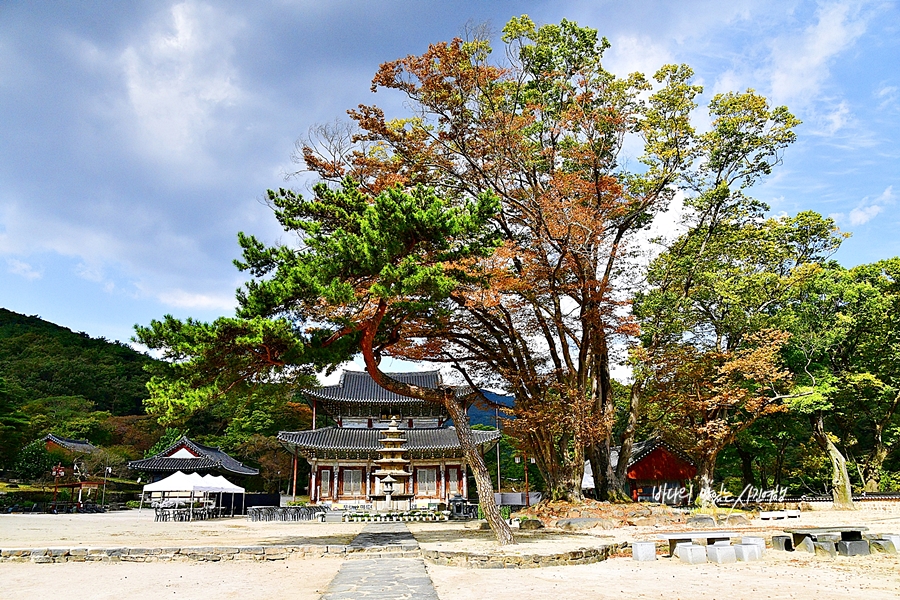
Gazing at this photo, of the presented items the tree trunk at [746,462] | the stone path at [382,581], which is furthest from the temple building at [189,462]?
the stone path at [382,581]

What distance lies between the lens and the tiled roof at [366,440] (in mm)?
26469

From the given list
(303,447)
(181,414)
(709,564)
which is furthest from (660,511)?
(303,447)

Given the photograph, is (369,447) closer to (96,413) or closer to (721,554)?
(721,554)

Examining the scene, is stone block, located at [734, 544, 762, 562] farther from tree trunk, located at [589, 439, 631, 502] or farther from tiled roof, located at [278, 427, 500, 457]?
tiled roof, located at [278, 427, 500, 457]

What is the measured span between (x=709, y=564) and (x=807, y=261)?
17.4 meters

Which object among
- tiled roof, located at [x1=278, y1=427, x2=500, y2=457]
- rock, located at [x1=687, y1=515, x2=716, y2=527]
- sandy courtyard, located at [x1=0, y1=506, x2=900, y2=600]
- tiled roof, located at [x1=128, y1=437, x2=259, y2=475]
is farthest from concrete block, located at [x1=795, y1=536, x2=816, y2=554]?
tiled roof, located at [x1=128, y1=437, x2=259, y2=475]

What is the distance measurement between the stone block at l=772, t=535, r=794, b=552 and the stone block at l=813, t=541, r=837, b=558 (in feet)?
Answer: 2.15

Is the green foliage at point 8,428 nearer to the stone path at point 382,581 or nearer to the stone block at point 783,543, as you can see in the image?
the stone path at point 382,581

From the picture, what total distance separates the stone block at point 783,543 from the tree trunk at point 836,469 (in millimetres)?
13779

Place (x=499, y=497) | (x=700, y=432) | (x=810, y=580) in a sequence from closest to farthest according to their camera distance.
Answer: (x=810, y=580), (x=700, y=432), (x=499, y=497)

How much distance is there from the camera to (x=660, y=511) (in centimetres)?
1566

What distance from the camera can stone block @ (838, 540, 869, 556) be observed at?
8289mm

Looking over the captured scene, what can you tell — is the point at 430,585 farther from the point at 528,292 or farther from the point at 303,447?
the point at 303,447

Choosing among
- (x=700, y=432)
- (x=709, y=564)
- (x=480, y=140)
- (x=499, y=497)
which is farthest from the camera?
(x=499, y=497)
